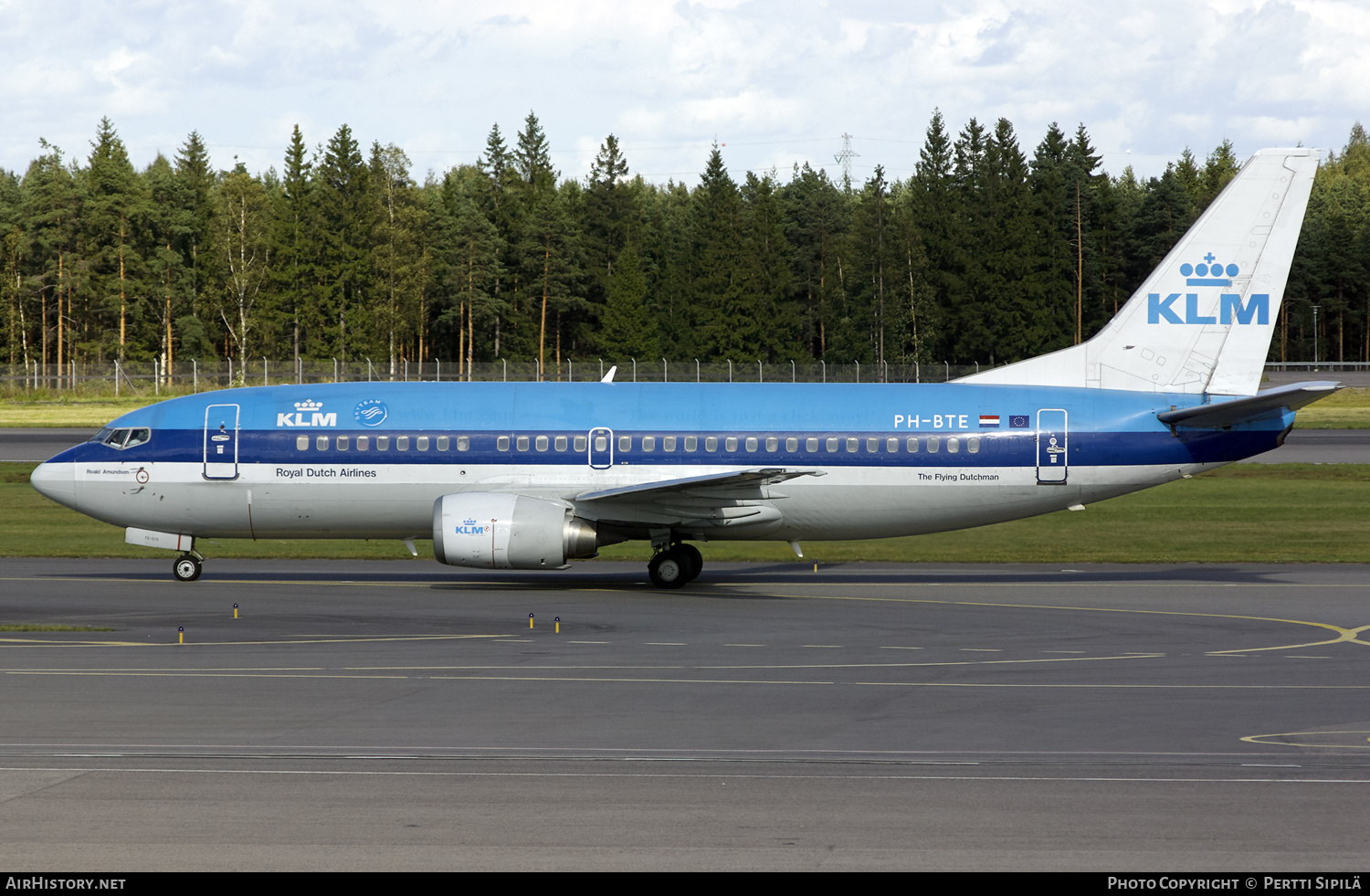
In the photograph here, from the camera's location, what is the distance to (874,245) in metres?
123

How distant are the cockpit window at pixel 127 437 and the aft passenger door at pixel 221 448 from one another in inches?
61.8

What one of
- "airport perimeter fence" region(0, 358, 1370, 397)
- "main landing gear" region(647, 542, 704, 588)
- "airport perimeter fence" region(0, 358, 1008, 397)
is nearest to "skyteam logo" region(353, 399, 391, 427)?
"main landing gear" region(647, 542, 704, 588)

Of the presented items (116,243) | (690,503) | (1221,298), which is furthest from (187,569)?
(116,243)

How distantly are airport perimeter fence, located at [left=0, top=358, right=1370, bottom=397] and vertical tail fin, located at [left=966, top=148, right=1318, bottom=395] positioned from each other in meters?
61.6

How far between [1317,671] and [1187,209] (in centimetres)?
13721

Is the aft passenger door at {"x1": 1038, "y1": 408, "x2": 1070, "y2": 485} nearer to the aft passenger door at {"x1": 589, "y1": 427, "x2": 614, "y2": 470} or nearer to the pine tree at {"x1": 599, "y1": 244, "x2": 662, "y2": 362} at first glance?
the aft passenger door at {"x1": 589, "y1": 427, "x2": 614, "y2": 470}

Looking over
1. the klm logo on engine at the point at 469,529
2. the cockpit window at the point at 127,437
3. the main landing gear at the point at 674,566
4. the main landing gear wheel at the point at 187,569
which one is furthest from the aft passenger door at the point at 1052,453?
the cockpit window at the point at 127,437

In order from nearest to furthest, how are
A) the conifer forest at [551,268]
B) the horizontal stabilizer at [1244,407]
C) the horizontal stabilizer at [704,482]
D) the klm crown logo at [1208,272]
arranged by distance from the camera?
the horizontal stabilizer at [1244,407], the horizontal stabilizer at [704,482], the klm crown logo at [1208,272], the conifer forest at [551,268]

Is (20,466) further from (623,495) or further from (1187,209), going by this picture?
(1187,209)

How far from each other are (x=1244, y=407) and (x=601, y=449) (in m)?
14.5

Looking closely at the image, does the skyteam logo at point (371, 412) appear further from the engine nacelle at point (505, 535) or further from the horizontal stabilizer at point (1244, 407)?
the horizontal stabilizer at point (1244, 407)

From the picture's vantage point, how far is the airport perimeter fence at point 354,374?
9819cm

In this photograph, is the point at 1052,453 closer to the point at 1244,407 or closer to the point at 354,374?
the point at 1244,407

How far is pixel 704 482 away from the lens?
28.4 metres
